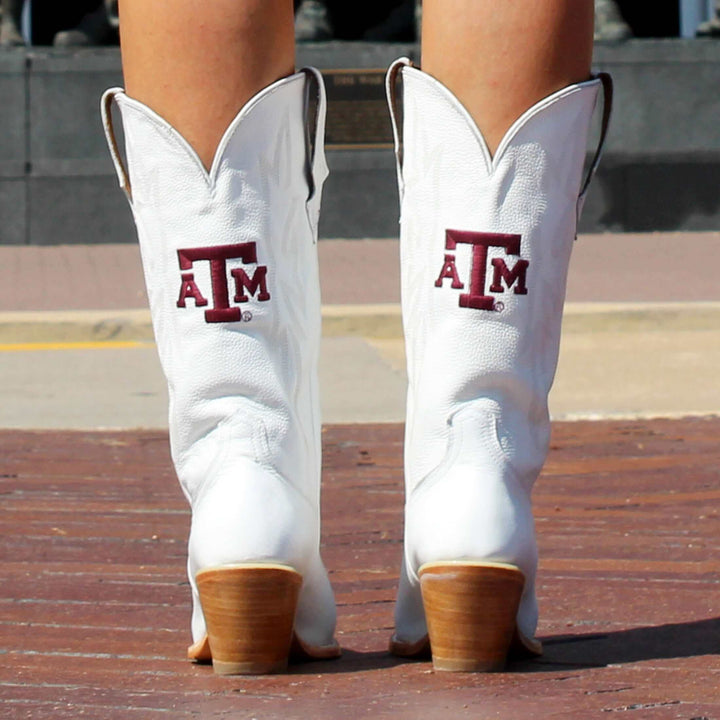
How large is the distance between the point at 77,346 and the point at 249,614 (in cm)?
501

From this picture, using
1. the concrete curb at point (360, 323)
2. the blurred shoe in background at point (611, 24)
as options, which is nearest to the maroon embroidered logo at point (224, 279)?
the concrete curb at point (360, 323)

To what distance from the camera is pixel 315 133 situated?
2.10 meters

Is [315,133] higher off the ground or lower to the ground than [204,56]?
lower

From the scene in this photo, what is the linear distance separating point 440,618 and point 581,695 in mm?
181

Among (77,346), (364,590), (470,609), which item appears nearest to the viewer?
(470,609)

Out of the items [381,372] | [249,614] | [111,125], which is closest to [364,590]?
[249,614]

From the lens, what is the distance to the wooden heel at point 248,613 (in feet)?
6.30

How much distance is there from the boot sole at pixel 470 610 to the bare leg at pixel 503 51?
0.50 metres

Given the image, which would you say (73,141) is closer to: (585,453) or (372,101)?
(372,101)

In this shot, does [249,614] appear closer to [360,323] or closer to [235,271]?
[235,271]

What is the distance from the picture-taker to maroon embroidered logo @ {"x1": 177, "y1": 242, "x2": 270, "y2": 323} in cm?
200

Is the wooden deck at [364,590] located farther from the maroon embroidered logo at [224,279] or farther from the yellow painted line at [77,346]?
the yellow painted line at [77,346]

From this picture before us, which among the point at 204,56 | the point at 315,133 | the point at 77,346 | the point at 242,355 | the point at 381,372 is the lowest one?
the point at 77,346

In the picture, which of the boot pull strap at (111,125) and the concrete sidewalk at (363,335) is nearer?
the boot pull strap at (111,125)
